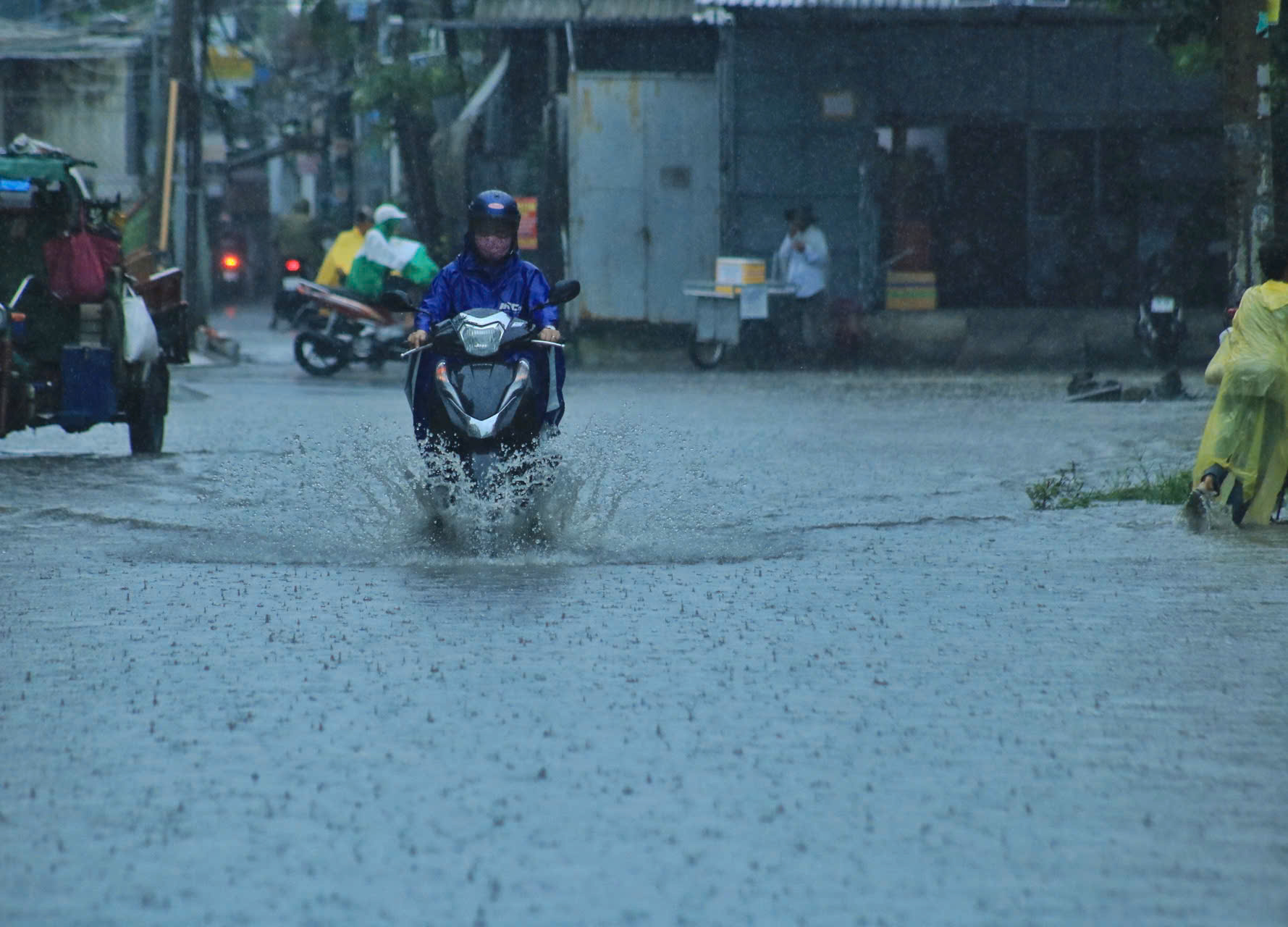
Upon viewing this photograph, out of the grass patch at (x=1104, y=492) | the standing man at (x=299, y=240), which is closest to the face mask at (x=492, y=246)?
the grass patch at (x=1104, y=492)

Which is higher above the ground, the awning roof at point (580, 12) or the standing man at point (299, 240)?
the awning roof at point (580, 12)

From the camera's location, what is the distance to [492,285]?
1059 cm

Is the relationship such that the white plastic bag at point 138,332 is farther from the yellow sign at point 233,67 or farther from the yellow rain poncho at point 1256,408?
the yellow sign at point 233,67

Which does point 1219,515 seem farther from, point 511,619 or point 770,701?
point 770,701

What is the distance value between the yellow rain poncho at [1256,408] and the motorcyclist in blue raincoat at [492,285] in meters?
3.25

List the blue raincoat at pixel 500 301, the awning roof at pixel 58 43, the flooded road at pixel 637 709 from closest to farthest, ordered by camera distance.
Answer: the flooded road at pixel 637 709 < the blue raincoat at pixel 500 301 < the awning roof at pixel 58 43

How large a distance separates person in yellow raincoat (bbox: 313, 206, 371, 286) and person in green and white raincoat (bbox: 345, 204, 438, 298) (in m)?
0.87

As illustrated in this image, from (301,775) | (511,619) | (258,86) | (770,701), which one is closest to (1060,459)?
(511,619)

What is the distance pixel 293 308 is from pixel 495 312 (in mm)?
18889

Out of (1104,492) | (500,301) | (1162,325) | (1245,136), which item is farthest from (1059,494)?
(1162,325)

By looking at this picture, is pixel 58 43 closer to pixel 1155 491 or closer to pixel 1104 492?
pixel 1104 492

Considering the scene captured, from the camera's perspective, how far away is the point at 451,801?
5.36 m

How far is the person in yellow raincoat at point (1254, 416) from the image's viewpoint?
10938 millimetres

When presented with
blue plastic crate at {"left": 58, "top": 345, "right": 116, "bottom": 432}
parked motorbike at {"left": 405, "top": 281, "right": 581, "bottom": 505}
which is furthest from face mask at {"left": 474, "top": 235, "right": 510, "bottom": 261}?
blue plastic crate at {"left": 58, "top": 345, "right": 116, "bottom": 432}
